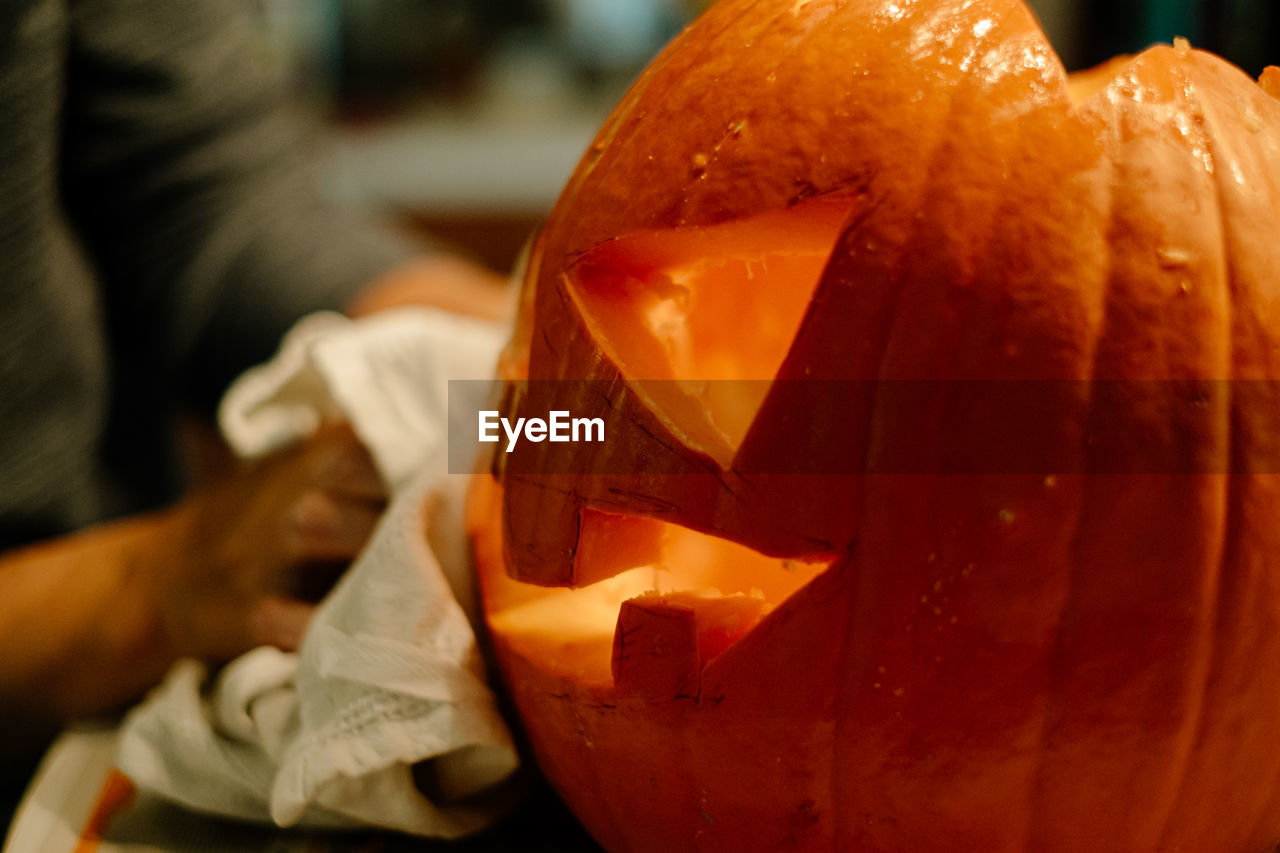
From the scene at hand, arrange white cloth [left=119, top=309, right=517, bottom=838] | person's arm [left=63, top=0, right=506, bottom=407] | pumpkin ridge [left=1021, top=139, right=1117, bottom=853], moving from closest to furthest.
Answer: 1. pumpkin ridge [left=1021, top=139, right=1117, bottom=853]
2. white cloth [left=119, top=309, right=517, bottom=838]
3. person's arm [left=63, top=0, right=506, bottom=407]

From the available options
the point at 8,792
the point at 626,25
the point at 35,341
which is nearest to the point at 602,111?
the point at 626,25

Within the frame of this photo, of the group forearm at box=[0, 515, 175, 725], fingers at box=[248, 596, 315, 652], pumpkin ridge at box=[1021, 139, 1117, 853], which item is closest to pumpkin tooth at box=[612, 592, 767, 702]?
pumpkin ridge at box=[1021, 139, 1117, 853]

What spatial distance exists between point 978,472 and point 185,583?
52 cm

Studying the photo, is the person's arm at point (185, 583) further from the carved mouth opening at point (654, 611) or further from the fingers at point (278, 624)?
the carved mouth opening at point (654, 611)

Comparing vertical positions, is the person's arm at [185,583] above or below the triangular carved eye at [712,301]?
below

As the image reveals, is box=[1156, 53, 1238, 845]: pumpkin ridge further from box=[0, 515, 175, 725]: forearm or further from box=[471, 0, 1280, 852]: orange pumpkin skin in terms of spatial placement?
box=[0, 515, 175, 725]: forearm

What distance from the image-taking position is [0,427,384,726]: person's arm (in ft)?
2.03

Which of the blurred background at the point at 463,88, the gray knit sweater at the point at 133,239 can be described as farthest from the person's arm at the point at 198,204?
the blurred background at the point at 463,88

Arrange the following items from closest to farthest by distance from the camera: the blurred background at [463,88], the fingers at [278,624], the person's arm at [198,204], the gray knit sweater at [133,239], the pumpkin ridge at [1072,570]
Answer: the pumpkin ridge at [1072,570] < the fingers at [278,624] < the gray knit sweater at [133,239] < the person's arm at [198,204] < the blurred background at [463,88]

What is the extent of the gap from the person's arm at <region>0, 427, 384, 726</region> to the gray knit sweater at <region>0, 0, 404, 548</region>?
13 centimetres

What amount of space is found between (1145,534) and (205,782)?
462mm

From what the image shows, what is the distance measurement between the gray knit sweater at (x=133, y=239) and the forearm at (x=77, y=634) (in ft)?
0.37

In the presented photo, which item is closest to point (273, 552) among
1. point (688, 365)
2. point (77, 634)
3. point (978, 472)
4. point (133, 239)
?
point (77, 634)

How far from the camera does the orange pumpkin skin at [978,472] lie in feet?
1.14
